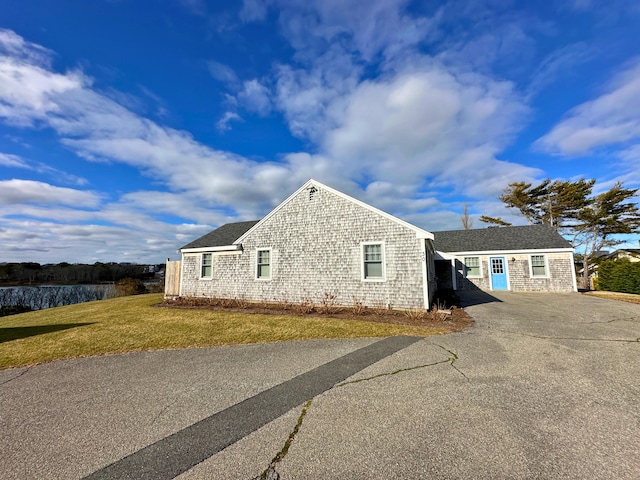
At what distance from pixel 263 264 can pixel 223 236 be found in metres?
4.91

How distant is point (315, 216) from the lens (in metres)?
13.6

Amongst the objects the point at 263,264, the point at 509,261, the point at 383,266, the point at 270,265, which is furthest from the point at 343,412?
the point at 509,261

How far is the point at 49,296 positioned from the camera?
84.1ft

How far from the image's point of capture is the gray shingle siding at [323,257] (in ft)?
38.8

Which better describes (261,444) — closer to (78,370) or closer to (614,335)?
(78,370)

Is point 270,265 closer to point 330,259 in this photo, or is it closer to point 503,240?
point 330,259

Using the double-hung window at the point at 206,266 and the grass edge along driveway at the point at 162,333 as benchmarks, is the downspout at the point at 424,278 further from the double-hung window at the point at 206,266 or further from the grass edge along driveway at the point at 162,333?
the double-hung window at the point at 206,266

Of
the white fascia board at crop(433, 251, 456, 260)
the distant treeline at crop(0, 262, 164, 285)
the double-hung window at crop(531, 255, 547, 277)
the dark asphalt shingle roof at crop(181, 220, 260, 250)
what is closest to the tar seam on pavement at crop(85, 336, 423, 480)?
the dark asphalt shingle roof at crop(181, 220, 260, 250)

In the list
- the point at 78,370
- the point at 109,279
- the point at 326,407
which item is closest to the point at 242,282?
the point at 78,370

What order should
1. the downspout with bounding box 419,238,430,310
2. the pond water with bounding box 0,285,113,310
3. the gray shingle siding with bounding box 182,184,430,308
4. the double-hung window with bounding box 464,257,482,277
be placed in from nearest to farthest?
the downspout with bounding box 419,238,430,310, the gray shingle siding with bounding box 182,184,430,308, the double-hung window with bounding box 464,257,482,277, the pond water with bounding box 0,285,113,310

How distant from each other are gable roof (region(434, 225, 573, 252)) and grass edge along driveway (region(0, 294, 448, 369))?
15.1 metres

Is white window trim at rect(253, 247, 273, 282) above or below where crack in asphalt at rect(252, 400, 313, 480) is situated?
above

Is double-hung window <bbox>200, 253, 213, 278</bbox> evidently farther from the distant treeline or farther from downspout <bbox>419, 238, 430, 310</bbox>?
the distant treeline

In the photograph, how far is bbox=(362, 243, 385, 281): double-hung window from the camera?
12.2 meters
